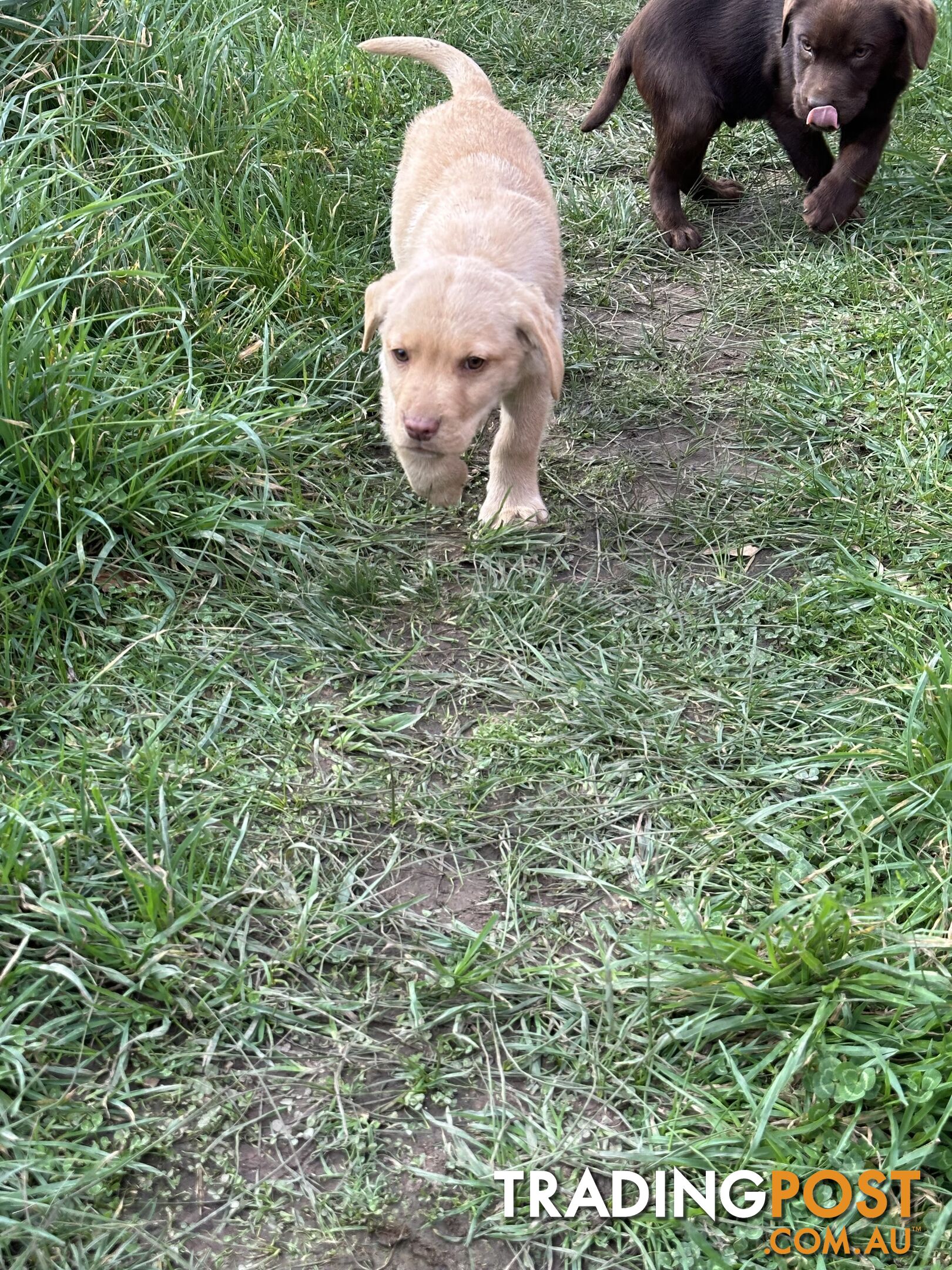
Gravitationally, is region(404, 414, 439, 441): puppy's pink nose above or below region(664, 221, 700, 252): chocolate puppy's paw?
above

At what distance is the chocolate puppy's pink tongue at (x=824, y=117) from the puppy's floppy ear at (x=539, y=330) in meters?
1.94

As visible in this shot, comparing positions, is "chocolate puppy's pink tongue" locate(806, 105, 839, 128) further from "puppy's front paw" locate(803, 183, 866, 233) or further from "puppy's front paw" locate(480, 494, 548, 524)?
"puppy's front paw" locate(480, 494, 548, 524)

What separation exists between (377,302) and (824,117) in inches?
89.2

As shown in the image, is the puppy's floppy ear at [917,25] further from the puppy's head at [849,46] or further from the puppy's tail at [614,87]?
the puppy's tail at [614,87]

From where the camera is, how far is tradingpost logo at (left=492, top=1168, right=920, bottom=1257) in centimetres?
199

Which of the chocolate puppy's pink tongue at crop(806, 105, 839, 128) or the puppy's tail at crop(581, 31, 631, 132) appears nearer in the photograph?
the chocolate puppy's pink tongue at crop(806, 105, 839, 128)

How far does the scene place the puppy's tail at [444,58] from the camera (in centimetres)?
Result: 450

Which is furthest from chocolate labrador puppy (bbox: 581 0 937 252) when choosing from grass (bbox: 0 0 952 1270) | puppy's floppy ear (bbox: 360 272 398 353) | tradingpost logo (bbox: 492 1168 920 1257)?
tradingpost logo (bbox: 492 1168 920 1257)

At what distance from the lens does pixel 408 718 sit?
9.93 feet

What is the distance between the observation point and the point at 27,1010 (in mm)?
2215

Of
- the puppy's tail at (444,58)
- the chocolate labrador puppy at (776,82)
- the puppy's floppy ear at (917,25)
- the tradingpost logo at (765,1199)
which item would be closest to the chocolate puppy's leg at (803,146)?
the chocolate labrador puppy at (776,82)

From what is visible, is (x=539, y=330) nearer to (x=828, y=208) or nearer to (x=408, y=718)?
(x=408, y=718)

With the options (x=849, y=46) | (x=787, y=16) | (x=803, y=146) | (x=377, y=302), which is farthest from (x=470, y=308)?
(x=803, y=146)

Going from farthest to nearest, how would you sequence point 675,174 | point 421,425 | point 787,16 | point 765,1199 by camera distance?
point 675,174, point 787,16, point 421,425, point 765,1199
